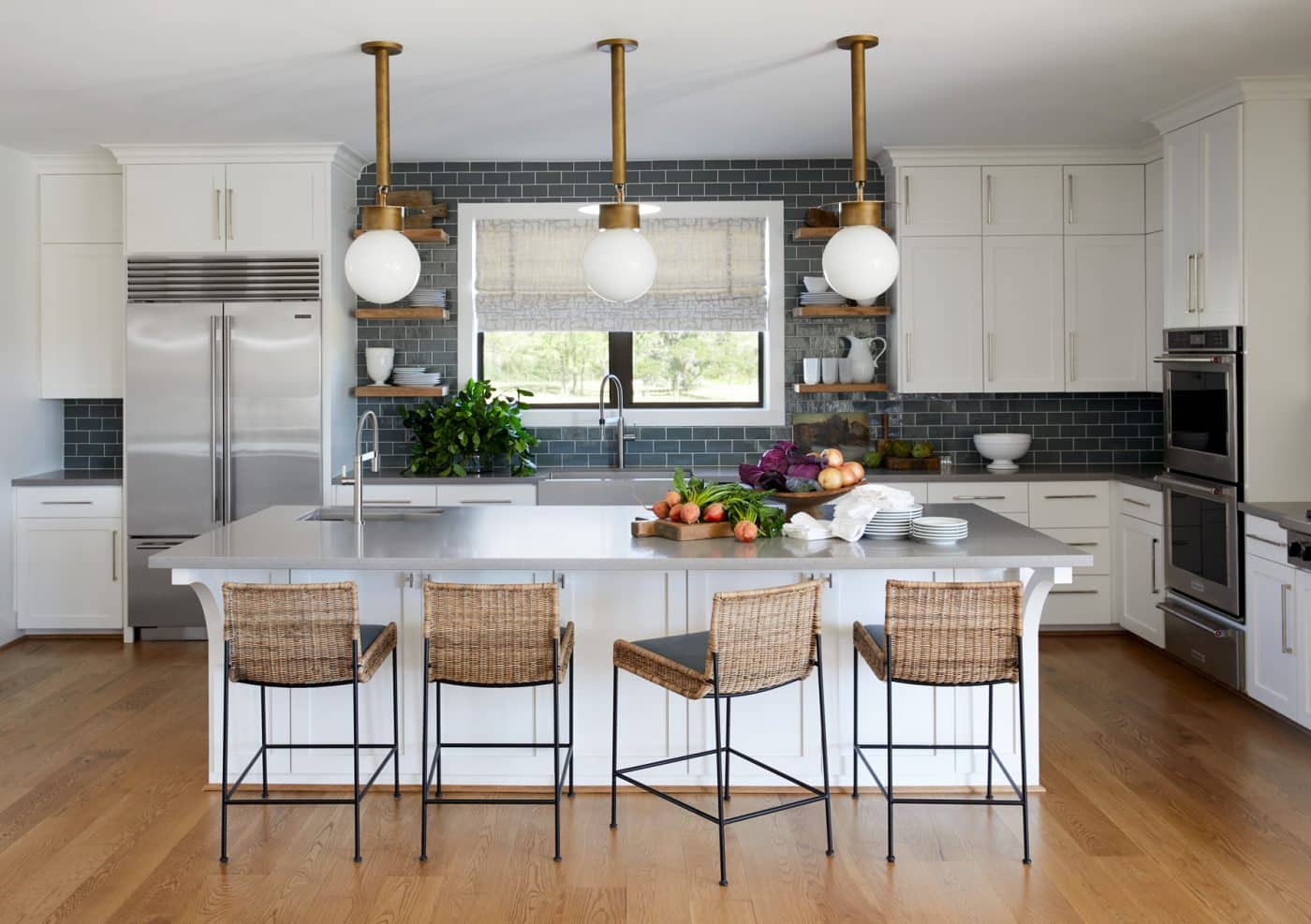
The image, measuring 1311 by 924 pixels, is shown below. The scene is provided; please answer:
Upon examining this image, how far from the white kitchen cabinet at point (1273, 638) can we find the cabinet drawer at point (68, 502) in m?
5.56

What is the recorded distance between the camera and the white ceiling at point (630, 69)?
4090 mm

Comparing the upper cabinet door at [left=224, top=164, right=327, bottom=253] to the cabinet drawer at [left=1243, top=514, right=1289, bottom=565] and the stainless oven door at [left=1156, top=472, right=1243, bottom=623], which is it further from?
the cabinet drawer at [left=1243, top=514, right=1289, bottom=565]

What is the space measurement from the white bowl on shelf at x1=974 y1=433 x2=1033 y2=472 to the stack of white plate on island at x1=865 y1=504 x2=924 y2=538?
9.12 ft

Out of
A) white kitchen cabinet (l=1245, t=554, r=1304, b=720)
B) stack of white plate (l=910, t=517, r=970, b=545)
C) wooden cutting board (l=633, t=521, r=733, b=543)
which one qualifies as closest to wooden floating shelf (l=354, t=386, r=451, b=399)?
wooden cutting board (l=633, t=521, r=733, b=543)

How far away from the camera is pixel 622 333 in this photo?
701 cm

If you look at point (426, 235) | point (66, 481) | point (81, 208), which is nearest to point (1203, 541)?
point (426, 235)

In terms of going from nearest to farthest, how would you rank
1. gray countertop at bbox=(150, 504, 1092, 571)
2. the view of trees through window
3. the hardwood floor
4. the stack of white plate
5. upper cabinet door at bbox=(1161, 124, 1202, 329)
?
1. the hardwood floor
2. gray countertop at bbox=(150, 504, 1092, 571)
3. the stack of white plate
4. upper cabinet door at bbox=(1161, 124, 1202, 329)
5. the view of trees through window

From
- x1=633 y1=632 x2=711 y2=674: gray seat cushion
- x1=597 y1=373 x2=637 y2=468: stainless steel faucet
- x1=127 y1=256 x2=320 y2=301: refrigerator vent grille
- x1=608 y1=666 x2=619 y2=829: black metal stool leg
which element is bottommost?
x1=608 y1=666 x2=619 y2=829: black metal stool leg

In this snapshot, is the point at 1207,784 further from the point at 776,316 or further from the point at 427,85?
the point at 427,85

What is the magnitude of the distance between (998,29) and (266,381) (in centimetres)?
400

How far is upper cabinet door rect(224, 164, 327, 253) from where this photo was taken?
20.4ft

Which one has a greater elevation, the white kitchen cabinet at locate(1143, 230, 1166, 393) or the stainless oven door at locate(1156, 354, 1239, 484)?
the white kitchen cabinet at locate(1143, 230, 1166, 393)

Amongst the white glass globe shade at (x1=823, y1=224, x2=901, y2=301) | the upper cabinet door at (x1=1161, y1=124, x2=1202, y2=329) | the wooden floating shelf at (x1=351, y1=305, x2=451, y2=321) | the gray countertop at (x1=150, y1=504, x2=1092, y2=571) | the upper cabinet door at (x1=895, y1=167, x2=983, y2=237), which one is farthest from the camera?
the wooden floating shelf at (x1=351, y1=305, x2=451, y2=321)

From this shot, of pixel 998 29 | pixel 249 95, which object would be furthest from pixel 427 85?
pixel 998 29
